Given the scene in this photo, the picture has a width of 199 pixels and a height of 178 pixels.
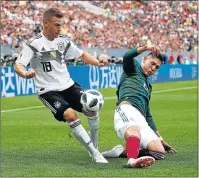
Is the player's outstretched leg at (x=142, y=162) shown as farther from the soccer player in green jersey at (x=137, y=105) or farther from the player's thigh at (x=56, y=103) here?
the player's thigh at (x=56, y=103)

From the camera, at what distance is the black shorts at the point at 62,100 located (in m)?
10.1

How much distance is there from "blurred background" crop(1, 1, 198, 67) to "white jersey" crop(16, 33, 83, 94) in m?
19.4

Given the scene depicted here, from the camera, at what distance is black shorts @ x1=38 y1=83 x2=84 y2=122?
396 inches

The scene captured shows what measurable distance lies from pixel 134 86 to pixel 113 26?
1569 inches

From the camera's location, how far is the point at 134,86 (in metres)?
Result: 10.3

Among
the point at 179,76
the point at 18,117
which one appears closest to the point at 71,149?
the point at 18,117

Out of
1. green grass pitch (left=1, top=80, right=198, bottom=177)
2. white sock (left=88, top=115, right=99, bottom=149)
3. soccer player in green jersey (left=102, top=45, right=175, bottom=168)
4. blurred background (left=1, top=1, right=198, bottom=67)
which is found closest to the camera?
green grass pitch (left=1, top=80, right=198, bottom=177)

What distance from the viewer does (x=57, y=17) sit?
10.2m

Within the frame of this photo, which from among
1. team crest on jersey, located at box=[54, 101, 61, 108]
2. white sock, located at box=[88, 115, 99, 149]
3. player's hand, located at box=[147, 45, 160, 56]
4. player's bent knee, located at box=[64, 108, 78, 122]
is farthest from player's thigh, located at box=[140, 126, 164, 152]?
team crest on jersey, located at box=[54, 101, 61, 108]

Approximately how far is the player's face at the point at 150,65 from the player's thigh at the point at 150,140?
877 millimetres

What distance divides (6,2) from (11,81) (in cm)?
1445

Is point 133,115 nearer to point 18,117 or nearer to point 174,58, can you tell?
point 18,117

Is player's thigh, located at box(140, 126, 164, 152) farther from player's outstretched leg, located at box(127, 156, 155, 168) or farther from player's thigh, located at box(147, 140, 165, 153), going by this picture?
player's outstretched leg, located at box(127, 156, 155, 168)

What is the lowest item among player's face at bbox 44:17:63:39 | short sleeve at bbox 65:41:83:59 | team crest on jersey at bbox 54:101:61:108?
team crest on jersey at bbox 54:101:61:108
